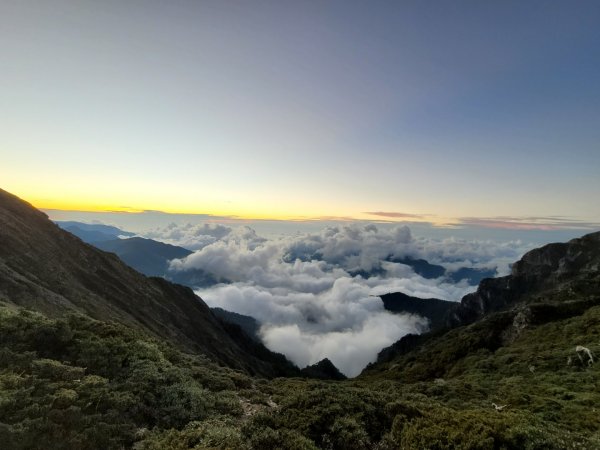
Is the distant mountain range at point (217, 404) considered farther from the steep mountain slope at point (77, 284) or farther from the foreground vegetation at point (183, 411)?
the steep mountain slope at point (77, 284)

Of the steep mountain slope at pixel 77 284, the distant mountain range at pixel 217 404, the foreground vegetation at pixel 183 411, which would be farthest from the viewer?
the steep mountain slope at pixel 77 284

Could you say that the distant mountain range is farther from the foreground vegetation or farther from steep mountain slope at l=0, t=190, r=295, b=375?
steep mountain slope at l=0, t=190, r=295, b=375

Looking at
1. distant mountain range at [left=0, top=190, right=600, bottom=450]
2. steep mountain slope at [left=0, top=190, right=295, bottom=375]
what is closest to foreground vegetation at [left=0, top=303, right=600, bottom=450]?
distant mountain range at [left=0, top=190, right=600, bottom=450]

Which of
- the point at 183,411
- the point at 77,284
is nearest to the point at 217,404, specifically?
the point at 183,411

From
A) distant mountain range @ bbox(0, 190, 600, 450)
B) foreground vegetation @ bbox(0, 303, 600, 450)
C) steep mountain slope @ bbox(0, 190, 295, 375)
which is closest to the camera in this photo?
foreground vegetation @ bbox(0, 303, 600, 450)

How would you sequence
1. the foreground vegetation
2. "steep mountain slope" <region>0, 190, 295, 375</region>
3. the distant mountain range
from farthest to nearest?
"steep mountain slope" <region>0, 190, 295, 375</region>
the distant mountain range
the foreground vegetation

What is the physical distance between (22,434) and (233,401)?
9.63m

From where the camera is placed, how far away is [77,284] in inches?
3049

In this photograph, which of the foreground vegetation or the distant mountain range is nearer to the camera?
the foreground vegetation

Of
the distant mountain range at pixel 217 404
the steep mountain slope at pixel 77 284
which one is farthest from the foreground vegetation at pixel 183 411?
the steep mountain slope at pixel 77 284

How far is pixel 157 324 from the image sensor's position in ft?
316

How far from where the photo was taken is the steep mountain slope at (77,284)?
52.1 metres

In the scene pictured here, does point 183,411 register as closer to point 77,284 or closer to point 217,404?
point 217,404

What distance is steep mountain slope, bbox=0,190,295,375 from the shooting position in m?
52.1
